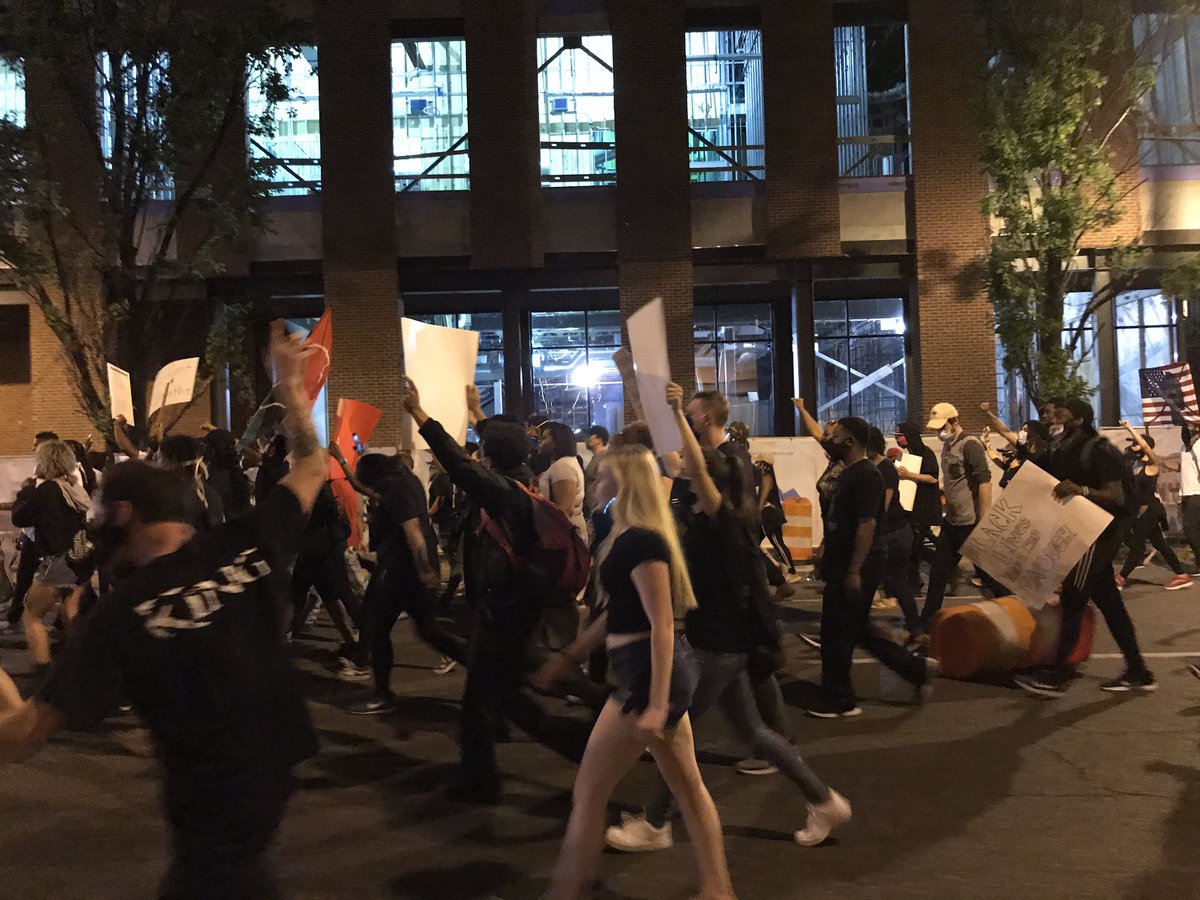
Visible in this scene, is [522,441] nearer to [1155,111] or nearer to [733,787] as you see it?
[733,787]

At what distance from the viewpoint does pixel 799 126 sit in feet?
70.5

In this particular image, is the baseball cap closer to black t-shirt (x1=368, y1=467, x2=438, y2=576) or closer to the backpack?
black t-shirt (x1=368, y1=467, x2=438, y2=576)

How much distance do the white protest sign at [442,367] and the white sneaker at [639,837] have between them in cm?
249

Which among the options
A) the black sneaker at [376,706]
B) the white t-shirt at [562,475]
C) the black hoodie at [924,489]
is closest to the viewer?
the black sneaker at [376,706]

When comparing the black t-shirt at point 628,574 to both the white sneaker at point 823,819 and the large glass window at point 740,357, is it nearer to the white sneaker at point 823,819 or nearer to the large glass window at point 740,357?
the white sneaker at point 823,819

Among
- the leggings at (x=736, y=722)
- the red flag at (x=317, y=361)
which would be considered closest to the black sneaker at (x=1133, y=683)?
the leggings at (x=736, y=722)

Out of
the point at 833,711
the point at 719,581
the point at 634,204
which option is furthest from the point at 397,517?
the point at 634,204

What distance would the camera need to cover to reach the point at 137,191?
17094mm

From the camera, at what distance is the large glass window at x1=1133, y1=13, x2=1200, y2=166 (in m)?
21.9

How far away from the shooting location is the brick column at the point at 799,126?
21438 mm

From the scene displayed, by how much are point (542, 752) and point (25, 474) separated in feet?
48.1

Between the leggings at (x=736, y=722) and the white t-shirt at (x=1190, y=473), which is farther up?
the white t-shirt at (x=1190, y=473)

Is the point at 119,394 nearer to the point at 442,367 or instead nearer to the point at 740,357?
the point at 442,367

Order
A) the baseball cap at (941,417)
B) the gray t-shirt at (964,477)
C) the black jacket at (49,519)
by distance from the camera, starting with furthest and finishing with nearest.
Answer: the baseball cap at (941,417) < the gray t-shirt at (964,477) < the black jacket at (49,519)
